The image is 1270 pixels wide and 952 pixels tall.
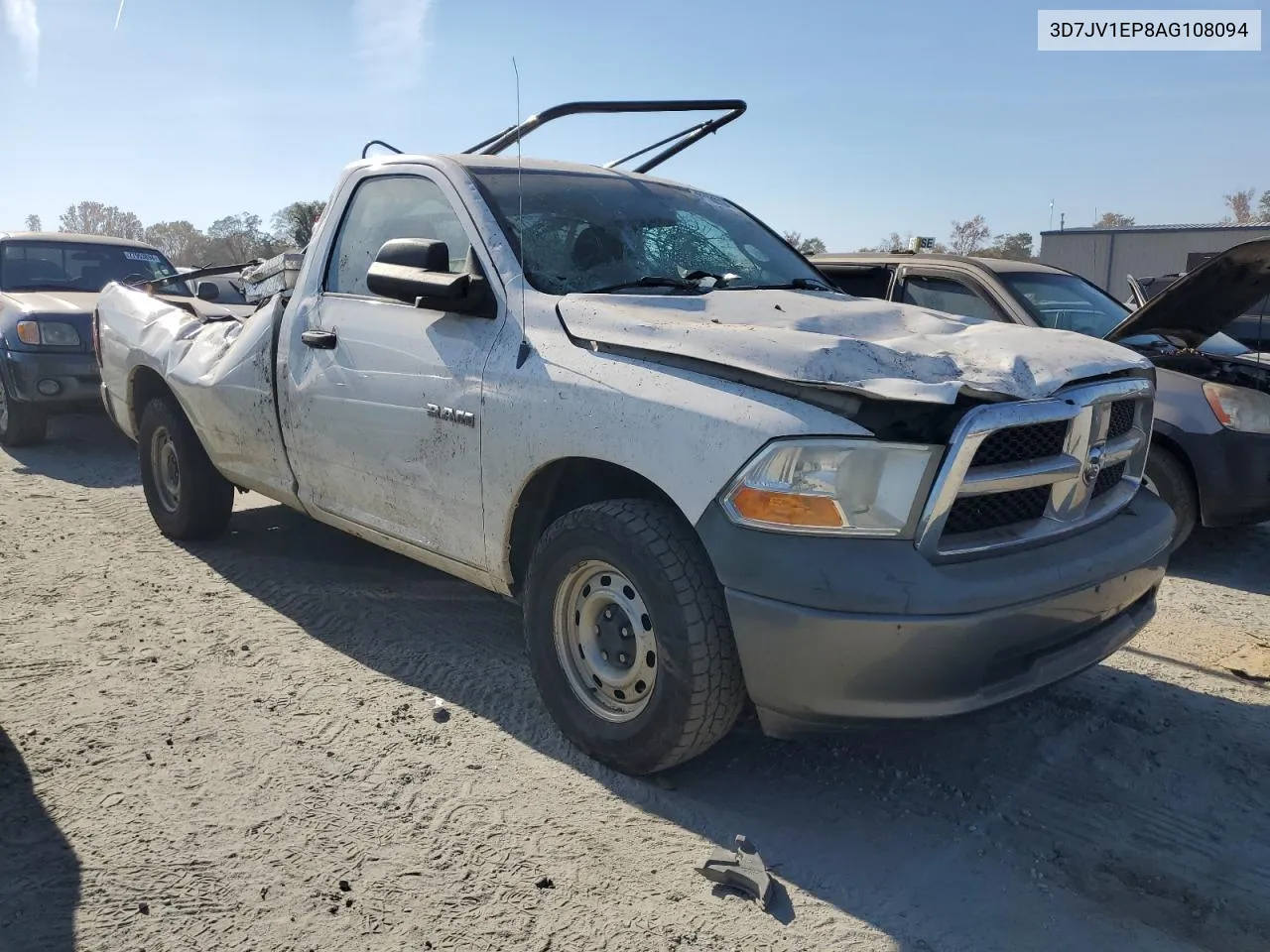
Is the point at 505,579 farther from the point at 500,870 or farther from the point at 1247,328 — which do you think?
the point at 1247,328

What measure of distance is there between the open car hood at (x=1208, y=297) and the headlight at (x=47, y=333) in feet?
25.8

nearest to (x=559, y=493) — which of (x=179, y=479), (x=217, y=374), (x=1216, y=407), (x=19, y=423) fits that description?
(x=217, y=374)

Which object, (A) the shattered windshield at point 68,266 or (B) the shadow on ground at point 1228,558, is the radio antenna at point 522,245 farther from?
(A) the shattered windshield at point 68,266

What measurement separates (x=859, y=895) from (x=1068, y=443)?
4.60 feet

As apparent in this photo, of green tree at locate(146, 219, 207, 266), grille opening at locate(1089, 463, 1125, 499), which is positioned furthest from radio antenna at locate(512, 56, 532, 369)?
green tree at locate(146, 219, 207, 266)

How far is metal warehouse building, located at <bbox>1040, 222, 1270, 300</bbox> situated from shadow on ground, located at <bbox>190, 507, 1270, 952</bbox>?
31.8 m

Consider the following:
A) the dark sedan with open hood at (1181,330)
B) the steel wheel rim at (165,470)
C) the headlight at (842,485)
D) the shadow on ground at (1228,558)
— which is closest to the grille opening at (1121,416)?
the headlight at (842,485)

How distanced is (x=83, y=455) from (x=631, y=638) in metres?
7.08

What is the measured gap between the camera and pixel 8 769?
306cm

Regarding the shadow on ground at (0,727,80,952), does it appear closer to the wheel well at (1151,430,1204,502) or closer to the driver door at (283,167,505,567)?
the driver door at (283,167,505,567)

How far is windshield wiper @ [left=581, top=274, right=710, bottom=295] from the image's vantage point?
3486 mm

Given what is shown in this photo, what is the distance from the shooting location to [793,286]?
13.3 feet

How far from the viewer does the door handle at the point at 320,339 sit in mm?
4016

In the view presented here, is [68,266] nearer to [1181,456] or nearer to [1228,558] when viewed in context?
[1181,456]
